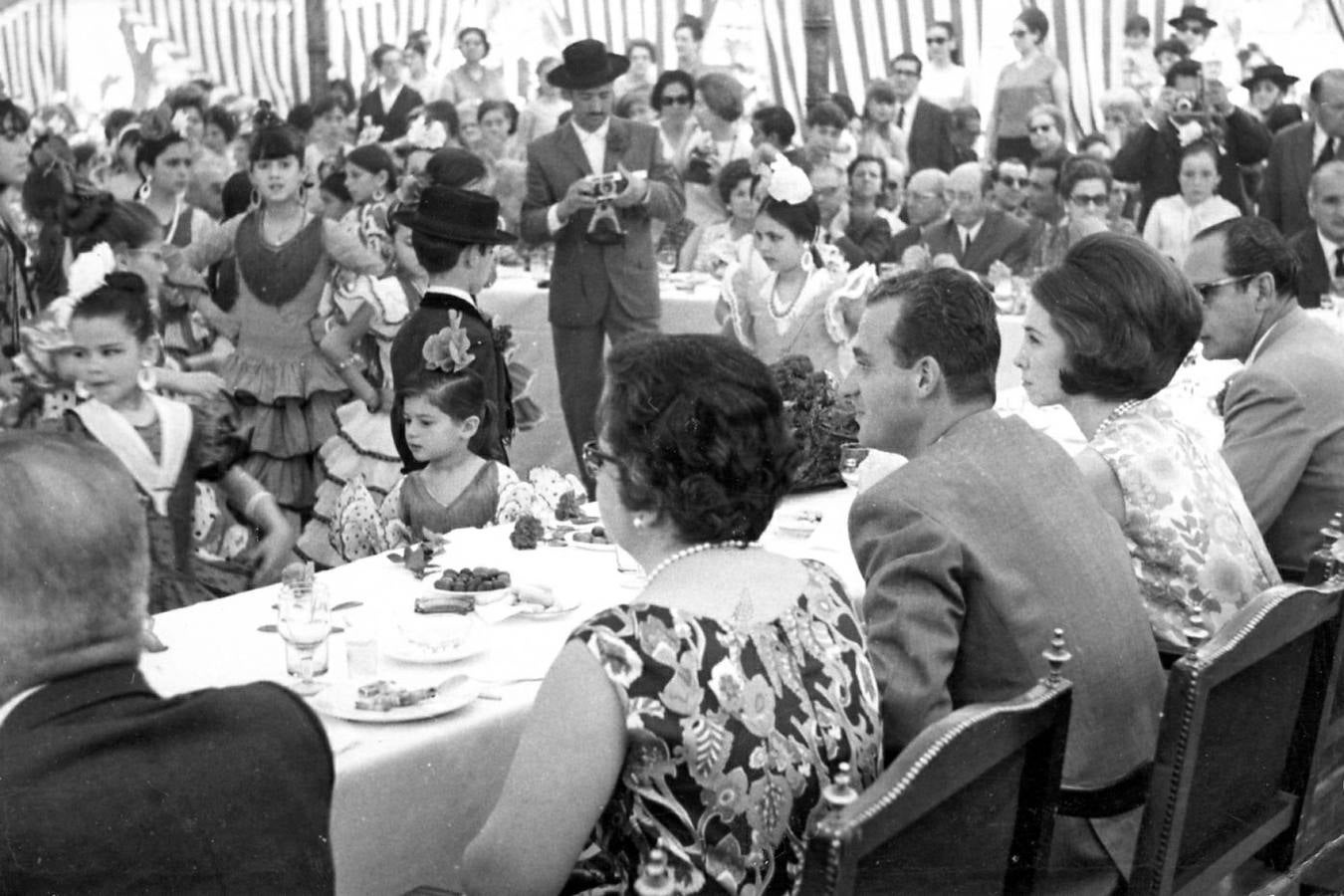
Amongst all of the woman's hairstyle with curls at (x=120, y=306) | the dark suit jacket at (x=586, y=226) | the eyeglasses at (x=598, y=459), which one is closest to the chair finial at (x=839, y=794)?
the eyeglasses at (x=598, y=459)

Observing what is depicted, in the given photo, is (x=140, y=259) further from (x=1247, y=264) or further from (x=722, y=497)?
(x=722, y=497)

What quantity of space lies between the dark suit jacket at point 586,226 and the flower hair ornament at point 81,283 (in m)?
2.71

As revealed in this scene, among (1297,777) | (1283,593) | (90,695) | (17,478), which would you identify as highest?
(17,478)

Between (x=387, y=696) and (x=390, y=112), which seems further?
(x=390, y=112)

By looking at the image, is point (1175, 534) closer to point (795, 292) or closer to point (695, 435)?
point (695, 435)

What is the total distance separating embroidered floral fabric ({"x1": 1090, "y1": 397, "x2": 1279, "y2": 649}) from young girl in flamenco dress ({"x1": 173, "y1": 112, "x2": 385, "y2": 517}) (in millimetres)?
3278

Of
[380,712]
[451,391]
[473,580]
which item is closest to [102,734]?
[380,712]

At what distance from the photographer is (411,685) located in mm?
2396

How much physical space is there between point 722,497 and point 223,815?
686mm

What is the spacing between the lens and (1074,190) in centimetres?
679

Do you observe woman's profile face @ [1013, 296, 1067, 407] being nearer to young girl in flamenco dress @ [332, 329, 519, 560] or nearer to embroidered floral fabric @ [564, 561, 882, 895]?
embroidered floral fabric @ [564, 561, 882, 895]

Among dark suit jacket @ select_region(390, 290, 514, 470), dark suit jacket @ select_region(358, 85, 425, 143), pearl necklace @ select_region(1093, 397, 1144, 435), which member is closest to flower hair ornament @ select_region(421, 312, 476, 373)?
dark suit jacket @ select_region(390, 290, 514, 470)

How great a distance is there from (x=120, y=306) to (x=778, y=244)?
8.37 feet

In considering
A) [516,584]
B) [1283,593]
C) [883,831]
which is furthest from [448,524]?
[883,831]
